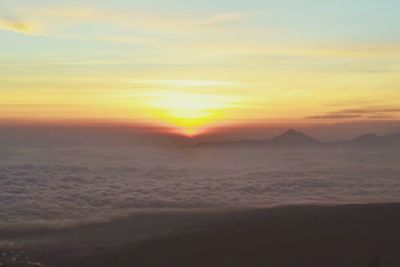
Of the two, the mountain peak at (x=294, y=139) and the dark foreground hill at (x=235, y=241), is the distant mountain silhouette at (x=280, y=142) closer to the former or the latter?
the mountain peak at (x=294, y=139)

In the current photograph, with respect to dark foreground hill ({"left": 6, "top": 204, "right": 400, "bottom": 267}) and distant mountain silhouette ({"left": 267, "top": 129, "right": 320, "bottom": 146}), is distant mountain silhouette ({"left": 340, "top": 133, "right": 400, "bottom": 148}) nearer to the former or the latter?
distant mountain silhouette ({"left": 267, "top": 129, "right": 320, "bottom": 146})

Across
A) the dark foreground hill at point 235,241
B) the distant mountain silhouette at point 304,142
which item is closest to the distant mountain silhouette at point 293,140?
the distant mountain silhouette at point 304,142

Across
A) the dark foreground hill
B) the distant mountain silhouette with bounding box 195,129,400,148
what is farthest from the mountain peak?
the dark foreground hill

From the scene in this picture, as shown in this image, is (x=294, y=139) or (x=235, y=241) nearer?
(x=235, y=241)

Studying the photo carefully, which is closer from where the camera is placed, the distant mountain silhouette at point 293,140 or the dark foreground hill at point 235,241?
the dark foreground hill at point 235,241

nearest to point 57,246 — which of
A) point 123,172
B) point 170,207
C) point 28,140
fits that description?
point 170,207

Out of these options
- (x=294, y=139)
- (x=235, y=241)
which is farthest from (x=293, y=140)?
(x=235, y=241)

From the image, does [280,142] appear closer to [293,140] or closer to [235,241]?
[293,140]

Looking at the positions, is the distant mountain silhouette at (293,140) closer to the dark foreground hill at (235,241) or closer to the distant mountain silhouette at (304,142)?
the distant mountain silhouette at (304,142)
